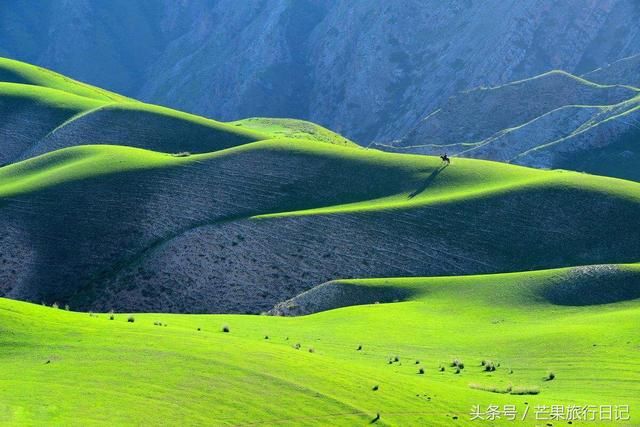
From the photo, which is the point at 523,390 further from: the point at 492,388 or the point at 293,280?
the point at 293,280

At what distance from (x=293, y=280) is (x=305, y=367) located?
44.9 meters

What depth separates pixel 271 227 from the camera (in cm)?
→ 8844

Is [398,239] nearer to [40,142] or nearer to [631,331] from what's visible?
[631,331]

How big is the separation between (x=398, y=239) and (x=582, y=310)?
2532 centimetres

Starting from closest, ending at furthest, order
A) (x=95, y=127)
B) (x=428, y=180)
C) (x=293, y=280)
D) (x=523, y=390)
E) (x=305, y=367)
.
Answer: (x=305, y=367) → (x=523, y=390) → (x=293, y=280) → (x=428, y=180) → (x=95, y=127)

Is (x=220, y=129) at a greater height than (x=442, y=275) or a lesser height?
greater

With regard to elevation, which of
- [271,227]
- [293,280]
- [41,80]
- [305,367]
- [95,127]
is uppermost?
[41,80]

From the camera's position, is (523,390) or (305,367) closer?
(305,367)

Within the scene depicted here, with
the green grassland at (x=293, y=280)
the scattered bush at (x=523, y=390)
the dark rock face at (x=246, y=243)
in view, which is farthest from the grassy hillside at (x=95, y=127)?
the scattered bush at (x=523, y=390)

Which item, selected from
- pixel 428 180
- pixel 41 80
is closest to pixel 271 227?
pixel 428 180

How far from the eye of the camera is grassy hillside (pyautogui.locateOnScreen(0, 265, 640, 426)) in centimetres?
3070

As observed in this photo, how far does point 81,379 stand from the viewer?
3241cm

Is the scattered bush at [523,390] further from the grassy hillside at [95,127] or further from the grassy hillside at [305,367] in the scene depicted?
the grassy hillside at [95,127]

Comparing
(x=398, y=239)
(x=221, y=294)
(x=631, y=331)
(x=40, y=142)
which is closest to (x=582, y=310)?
(x=631, y=331)
